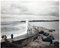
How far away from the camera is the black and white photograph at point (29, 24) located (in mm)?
A: 1528

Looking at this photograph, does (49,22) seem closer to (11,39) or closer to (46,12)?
(46,12)

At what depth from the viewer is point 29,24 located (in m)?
1.54

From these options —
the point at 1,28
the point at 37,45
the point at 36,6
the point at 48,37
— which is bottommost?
the point at 37,45

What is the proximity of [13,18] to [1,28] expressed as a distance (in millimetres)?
217

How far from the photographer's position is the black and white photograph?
5.01 ft

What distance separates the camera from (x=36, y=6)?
1567 millimetres

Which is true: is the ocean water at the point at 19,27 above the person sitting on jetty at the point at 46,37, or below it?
above

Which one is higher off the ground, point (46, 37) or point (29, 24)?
point (29, 24)

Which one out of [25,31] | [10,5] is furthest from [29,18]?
[10,5]

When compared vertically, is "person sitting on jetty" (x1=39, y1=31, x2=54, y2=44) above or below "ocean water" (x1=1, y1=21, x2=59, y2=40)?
below

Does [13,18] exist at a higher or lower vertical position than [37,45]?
higher

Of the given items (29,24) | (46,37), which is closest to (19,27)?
(29,24)

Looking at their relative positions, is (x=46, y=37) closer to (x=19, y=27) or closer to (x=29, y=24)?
(x=29, y=24)

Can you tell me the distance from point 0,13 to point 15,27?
29 centimetres
